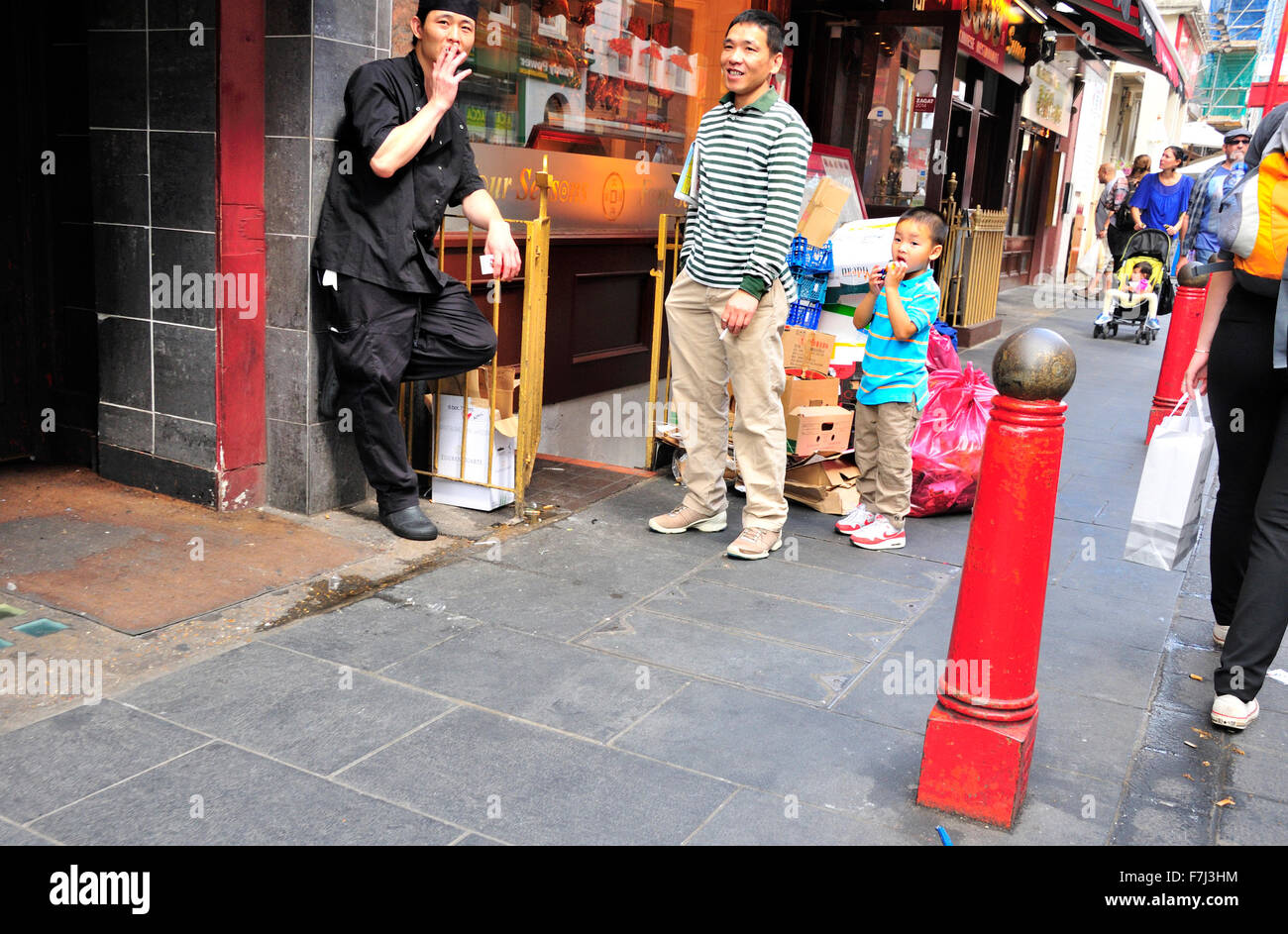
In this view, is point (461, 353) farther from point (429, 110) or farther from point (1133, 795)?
point (1133, 795)

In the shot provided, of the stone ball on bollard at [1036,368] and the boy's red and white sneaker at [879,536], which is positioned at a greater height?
the stone ball on bollard at [1036,368]

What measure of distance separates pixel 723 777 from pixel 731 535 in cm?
220

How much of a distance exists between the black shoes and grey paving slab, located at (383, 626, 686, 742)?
1.01 metres

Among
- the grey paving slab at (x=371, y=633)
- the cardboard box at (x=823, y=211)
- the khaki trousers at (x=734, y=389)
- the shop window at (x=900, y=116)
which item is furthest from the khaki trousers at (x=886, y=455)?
the shop window at (x=900, y=116)

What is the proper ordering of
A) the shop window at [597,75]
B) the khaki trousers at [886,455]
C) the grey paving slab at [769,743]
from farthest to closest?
1. the shop window at [597,75]
2. the khaki trousers at [886,455]
3. the grey paving slab at [769,743]

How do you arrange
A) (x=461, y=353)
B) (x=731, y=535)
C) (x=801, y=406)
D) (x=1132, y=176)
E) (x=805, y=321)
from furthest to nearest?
(x=1132, y=176)
(x=805, y=321)
(x=801, y=406)
(x=731, y=535)
(x=461, y=353)

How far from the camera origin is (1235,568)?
375 cm

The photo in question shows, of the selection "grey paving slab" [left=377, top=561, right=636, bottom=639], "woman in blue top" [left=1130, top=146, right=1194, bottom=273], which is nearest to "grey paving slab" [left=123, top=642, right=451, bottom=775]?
"grey paving slab" [left=377, top=561, right=636, bottom=639]

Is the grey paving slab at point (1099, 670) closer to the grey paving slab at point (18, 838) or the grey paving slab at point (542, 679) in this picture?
the grey paving slab at point (542, 679)

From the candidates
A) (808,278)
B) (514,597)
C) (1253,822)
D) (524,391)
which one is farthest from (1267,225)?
(808,278)

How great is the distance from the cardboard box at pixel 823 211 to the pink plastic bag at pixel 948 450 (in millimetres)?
987

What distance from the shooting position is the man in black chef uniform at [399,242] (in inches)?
168

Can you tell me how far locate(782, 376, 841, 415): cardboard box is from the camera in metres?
5.41
